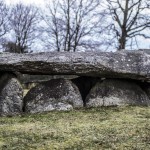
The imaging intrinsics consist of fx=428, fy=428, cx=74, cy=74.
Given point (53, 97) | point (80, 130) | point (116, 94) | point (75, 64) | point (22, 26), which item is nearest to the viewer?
point (80, 130)

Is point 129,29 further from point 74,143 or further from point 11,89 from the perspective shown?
point 74,143

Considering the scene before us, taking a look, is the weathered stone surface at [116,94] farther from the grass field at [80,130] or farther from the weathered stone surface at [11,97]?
the weathered stone surface at [11,97]

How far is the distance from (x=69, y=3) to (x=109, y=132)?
27325mm

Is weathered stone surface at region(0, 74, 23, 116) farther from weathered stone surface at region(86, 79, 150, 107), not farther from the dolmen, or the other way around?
weathered stone surface at region(86, 79, 150, 107)

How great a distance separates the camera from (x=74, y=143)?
6.69 m

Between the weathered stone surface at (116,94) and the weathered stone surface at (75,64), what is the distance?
0.50 m

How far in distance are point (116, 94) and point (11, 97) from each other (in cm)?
268

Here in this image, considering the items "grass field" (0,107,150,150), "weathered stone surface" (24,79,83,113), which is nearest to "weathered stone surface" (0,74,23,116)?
"weathered stone surface" (24,79,83,113)

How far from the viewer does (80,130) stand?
25.1 feet

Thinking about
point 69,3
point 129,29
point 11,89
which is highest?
point 69,3

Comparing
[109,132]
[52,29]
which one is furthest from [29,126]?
[52,29]

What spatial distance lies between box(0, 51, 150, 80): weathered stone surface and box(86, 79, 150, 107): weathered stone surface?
50cm

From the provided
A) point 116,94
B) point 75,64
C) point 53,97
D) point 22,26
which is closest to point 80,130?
point 75,64

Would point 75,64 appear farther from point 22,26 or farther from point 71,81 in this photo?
point 22,26
